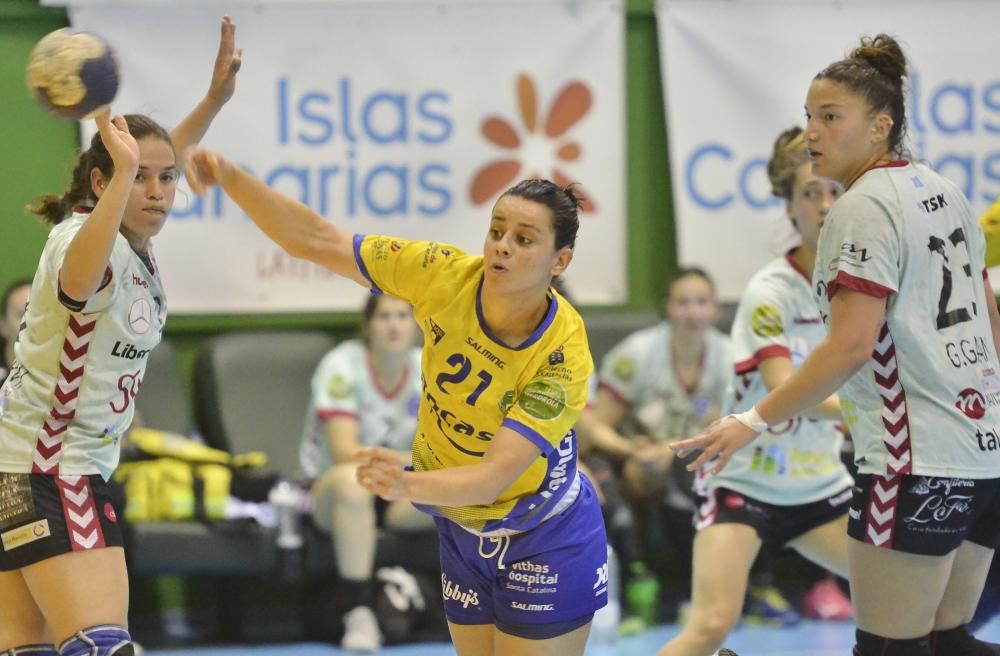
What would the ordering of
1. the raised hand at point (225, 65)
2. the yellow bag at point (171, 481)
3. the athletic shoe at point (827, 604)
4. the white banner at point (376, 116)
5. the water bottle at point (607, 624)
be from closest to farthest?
the raised hand at point (225, 65) → the yellow bag at point (171, 481) → the water bottle at point (607, 624) → the athletic shoe at point (827, 604) → the white banner at point (376, 116)

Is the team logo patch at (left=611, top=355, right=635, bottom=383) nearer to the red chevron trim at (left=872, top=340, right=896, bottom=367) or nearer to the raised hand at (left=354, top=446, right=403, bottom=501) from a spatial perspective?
the red chevron trim at (left=872, top=340, right=896, bottom=367)

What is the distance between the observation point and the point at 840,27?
709 cm

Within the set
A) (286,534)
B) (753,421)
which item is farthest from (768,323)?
(286,534)

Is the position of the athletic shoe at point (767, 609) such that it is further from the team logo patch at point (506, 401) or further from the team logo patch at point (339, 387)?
the team logo patch at point (506, 401)

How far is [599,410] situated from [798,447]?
7.52 feet

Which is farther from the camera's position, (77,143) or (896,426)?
(77,143)

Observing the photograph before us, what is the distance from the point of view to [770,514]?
4180mm

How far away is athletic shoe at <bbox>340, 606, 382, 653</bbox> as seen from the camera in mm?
5734

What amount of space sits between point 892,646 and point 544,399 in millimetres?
1021

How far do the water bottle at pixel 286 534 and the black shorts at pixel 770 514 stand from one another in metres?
2.24

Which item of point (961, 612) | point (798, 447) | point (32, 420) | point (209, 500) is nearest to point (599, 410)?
point (209, 500)

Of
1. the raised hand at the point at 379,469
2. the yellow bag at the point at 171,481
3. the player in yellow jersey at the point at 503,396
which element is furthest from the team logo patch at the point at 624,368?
the raised hand at the point at 379,469

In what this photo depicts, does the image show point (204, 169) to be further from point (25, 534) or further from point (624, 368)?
point (624, 368)

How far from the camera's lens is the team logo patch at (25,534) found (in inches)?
130
